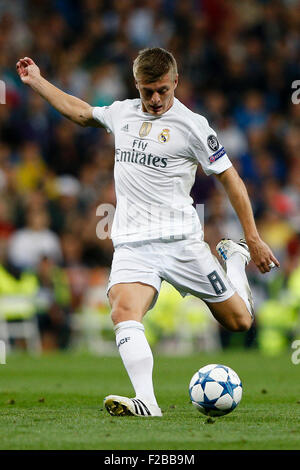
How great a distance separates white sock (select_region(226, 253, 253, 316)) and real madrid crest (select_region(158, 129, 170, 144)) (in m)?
1.33

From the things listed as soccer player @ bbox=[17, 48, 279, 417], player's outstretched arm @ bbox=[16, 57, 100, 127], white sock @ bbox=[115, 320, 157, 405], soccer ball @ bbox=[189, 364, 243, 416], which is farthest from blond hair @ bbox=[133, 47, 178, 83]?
soccer ball @ bbox=[189, 364, 243, 416]

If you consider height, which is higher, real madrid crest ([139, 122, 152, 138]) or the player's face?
the player's face

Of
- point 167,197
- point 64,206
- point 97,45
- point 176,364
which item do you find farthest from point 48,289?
point 167,197

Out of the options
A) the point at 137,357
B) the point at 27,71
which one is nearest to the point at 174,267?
the point at 137,357

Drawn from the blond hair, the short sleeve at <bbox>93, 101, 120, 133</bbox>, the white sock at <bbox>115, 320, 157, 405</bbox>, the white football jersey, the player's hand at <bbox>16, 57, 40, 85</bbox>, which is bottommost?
the white sock at <bbox>115, 320, 157, 405</bbox>

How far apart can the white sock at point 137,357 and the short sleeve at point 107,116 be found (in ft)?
4.94

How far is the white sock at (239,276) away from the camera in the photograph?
7477 mm

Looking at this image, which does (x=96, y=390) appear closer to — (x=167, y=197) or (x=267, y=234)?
(x=167, y=197)

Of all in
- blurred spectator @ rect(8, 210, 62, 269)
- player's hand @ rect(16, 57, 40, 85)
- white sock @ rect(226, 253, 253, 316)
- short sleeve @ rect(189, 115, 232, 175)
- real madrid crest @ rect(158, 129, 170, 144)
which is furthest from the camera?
blurred spectator @ rect(8, 210, 62, 269)

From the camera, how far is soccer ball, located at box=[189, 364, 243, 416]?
21.6 feet

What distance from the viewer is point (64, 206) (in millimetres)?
15648

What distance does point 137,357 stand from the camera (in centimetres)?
648

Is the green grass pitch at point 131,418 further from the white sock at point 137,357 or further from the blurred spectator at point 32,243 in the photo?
the blurred spectator at point 32,243

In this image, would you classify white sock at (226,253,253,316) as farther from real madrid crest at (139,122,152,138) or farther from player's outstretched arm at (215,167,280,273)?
real madrid crest at (139,122,152,138)
